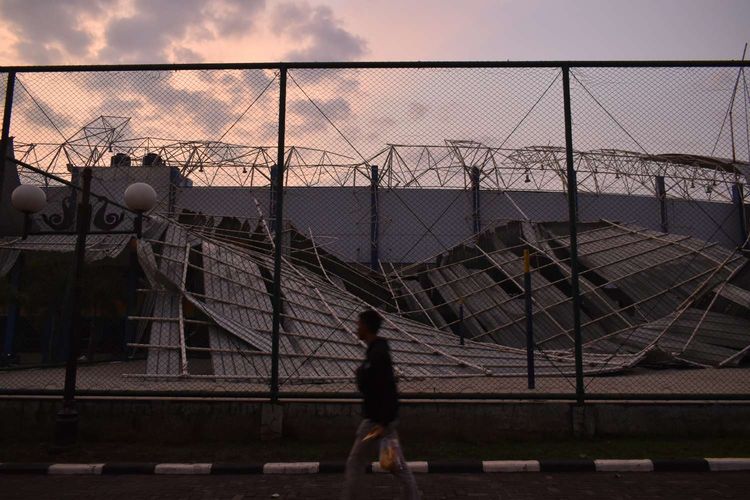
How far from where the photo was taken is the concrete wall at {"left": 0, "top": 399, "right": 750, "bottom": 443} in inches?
246


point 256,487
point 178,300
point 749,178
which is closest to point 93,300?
point 178,300

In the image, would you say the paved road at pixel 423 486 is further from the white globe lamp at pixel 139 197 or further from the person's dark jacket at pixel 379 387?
the white globe lamp at pixel 139 197

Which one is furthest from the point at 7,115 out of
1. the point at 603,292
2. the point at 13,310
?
the point at 603,292

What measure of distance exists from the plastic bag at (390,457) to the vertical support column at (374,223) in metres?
21.5

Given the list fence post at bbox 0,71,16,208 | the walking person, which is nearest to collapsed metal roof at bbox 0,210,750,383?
fence post at bbox 0,71,16,208

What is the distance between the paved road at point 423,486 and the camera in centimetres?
480

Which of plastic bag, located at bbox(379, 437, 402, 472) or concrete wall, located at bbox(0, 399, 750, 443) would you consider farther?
concrete wall, located at bbox(0, 399, 750, 443)

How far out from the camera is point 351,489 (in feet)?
12.7

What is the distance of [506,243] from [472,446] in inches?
459

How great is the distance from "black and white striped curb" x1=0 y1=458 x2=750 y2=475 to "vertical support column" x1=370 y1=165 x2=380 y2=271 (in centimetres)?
2004

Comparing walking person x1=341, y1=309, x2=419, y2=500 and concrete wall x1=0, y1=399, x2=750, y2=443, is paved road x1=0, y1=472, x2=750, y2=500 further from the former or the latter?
walking person x1=341, y1=309, x2=419, y2=500

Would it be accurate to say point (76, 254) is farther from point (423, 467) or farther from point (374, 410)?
point (423, 467)

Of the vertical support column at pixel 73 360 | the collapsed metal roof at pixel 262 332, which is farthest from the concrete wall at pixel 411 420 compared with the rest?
the collapsed metal roof at pixel 262 332

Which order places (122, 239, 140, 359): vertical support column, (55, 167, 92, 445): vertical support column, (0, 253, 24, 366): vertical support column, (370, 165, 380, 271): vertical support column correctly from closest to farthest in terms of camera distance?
(55, 167, 92, 445): vertical support column
(122, 239, 140, 359): vertical support column
(0, 253, 24, 366): vertical support column
(370, 165, 380, 271): vertical support column
